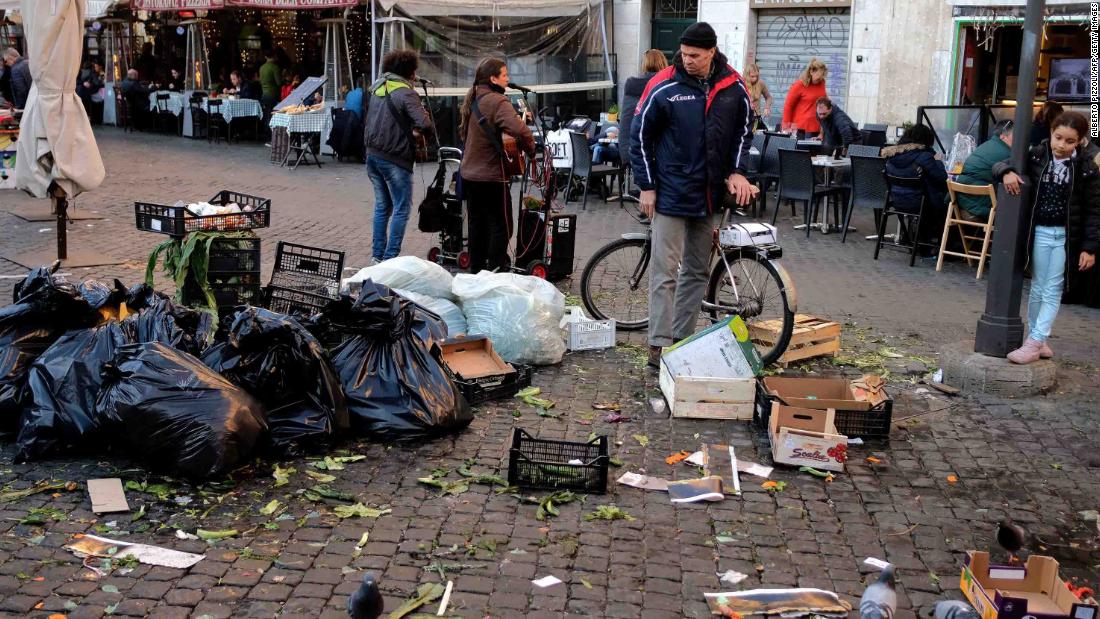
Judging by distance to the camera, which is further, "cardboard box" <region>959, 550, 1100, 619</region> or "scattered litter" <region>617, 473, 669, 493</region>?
"scattered litter" <region>617, 473, 669, 493</region>

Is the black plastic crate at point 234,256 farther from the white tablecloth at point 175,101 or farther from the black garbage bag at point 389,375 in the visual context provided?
the white tablecloth at point 175,101

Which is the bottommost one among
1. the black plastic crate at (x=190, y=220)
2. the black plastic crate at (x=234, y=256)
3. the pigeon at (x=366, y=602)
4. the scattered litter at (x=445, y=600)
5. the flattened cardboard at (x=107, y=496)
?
the scattered litter at (x=445, y=600)

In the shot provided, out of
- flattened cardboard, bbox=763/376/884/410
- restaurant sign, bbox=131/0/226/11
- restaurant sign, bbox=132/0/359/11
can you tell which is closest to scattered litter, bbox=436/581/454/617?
flattened cardboard, bbox=763/376/884/410

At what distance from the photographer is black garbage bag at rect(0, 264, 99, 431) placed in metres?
5.26

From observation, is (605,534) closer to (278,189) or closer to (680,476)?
(680,476)

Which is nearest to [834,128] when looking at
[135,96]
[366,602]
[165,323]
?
[165,323]

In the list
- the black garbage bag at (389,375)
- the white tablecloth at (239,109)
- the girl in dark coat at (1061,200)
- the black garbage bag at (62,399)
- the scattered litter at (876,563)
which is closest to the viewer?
the scattered litter at (876,563)

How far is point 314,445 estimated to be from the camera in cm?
527

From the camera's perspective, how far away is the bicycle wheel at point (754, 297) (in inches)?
262

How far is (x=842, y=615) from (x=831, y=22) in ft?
53.1

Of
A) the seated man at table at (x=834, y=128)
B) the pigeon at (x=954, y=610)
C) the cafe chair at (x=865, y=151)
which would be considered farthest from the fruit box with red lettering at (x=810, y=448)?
the seated man at table at (x=834, y=128)

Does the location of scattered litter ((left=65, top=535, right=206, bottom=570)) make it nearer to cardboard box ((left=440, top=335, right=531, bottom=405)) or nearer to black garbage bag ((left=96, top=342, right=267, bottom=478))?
black garbage bag ((left=96, top=342, right=267, bottom=478))

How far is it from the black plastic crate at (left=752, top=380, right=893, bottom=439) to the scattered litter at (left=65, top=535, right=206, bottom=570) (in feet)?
9.37

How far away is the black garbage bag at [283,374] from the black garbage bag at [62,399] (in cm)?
50
